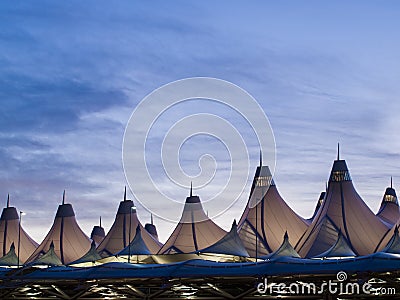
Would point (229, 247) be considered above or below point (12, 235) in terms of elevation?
below

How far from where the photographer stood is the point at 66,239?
81.7 meters

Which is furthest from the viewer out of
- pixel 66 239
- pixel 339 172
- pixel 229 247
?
pixel 66 239

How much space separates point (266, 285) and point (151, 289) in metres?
9.21

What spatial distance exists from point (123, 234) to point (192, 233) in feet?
37.8

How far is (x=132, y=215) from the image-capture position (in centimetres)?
8262

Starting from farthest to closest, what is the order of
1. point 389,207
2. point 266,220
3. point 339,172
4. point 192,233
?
point 389,207 < point 192,233 < point 266,220 < point 339,172

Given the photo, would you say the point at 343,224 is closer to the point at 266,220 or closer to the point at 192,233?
the point at 266,220

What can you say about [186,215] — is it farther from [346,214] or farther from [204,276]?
[204,276]

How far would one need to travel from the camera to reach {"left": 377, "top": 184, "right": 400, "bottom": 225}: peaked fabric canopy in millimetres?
75162

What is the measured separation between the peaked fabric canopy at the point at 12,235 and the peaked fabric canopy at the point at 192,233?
19722 mm

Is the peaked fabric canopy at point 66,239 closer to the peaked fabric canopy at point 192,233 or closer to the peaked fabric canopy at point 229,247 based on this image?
the peaked fabric canopy at point 192,233

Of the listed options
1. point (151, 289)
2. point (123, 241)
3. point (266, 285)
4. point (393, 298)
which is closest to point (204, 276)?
point (266, 285)

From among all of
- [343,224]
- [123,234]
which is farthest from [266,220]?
[123,234]

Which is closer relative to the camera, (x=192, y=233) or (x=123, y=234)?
(x=192, y=233)
